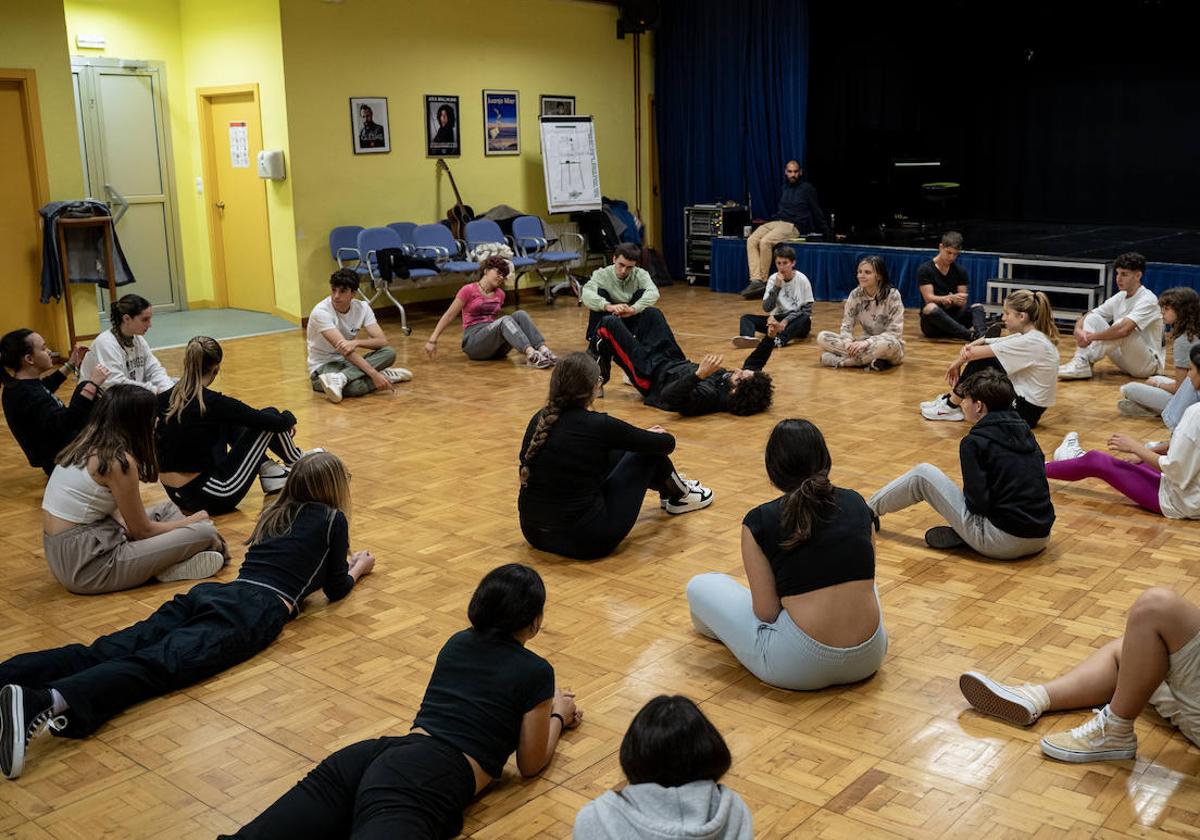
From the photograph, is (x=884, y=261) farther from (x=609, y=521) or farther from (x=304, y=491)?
(x=304, y=491)

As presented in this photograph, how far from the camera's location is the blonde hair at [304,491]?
4.05m

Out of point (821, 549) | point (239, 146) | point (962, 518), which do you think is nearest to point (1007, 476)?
point (962, 518)

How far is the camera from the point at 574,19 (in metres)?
13.7

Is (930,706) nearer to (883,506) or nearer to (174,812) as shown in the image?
(883,506)

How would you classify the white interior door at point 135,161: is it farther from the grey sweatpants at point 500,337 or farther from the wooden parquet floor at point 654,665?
the wooden parquet floor at point 654,665

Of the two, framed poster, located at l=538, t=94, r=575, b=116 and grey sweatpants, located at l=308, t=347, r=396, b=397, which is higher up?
framed poster, located at l=538, t=94, r=575, b=116

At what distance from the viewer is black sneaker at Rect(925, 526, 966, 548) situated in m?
4.87

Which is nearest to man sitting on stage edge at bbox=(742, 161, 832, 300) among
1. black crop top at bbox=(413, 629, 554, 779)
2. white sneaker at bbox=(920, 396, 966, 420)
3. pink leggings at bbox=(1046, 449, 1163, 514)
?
white sneaker at bbox=(920, 396, 966, 420)

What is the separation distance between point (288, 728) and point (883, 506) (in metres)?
2.63

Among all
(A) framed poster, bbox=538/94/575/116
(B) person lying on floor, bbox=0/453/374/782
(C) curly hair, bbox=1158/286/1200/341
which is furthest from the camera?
(A) framed poster, bbox=538/94/575/116

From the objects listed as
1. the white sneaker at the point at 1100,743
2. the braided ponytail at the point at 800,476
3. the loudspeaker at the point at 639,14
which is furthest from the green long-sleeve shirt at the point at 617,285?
the loudspeaker at the point at 639,14

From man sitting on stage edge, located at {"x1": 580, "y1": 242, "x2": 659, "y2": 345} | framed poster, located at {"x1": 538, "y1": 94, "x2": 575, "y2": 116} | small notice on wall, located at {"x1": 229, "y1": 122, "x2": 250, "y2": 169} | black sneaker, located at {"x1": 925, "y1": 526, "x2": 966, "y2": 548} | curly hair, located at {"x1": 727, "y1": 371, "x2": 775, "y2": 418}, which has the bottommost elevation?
black sneaker, located at {"x1": 925, "y1": 526, "x2": 966, "y2": 548}

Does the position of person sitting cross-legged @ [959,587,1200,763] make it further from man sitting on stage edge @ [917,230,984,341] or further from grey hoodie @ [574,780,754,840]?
man sitting on stage edge @ [917,230,984,341]

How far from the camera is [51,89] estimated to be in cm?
973
